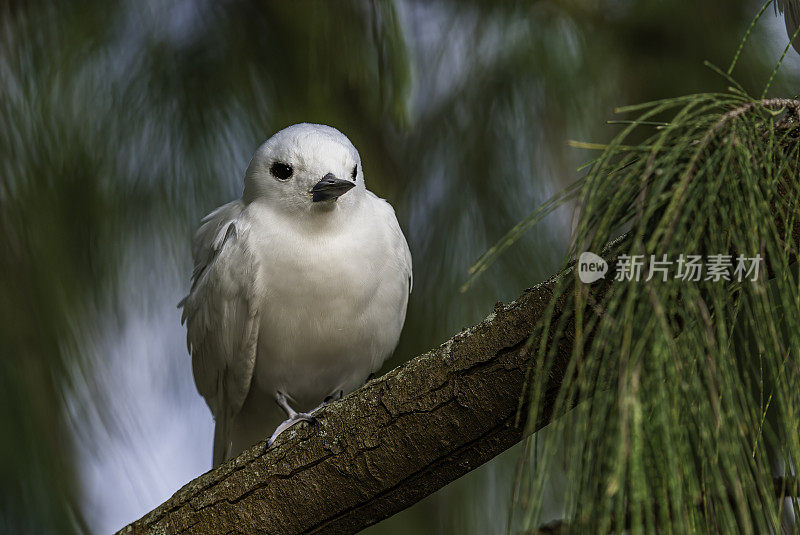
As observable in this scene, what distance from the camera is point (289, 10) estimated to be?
5.84 ft

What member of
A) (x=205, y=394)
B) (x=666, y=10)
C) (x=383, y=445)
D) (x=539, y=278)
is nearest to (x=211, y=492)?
(x=383, y=445)

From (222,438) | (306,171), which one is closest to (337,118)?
(306,171)

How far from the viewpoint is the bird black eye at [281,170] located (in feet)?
5.62

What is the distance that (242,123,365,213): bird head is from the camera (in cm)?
163

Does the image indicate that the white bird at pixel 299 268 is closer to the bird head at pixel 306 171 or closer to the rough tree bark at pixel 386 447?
the bird head at pixel 306 171

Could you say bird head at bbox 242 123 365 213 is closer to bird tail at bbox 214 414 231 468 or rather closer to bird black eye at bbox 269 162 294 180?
bird black eye at bbox 269 162 294 180

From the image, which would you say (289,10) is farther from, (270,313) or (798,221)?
(798,221)

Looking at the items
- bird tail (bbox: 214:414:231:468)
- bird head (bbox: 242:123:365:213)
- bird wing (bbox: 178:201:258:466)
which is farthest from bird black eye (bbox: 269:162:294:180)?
bird tail (bbox: 214:414:231:468)

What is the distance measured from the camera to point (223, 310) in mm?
1770

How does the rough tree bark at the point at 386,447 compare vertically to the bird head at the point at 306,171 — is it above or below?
below

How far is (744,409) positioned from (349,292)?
3.59 ft

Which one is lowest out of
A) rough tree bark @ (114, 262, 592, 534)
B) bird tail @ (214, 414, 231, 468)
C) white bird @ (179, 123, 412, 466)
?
rough tree bark @ (114, 262, 592, 534)

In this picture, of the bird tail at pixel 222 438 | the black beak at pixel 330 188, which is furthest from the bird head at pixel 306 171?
the bird tail at pixel 222 438

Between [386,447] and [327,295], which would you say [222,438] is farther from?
[386,447]
